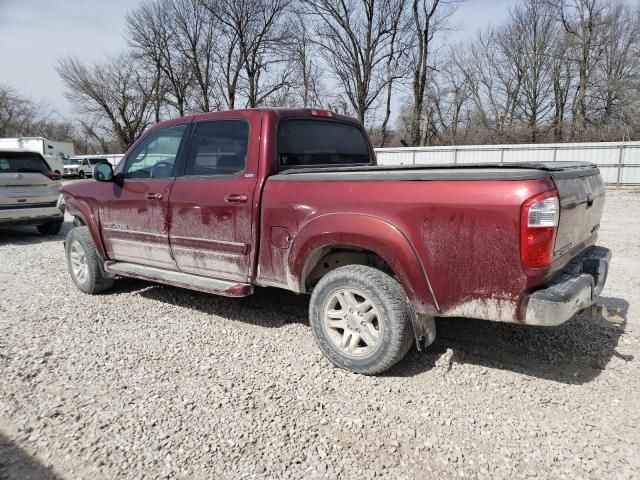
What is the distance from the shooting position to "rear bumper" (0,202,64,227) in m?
8.41

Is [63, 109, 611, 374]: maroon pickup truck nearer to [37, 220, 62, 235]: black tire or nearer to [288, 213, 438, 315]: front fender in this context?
[288, 213, 438, 315]: front fender

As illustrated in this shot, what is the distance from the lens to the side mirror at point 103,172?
4812 mm

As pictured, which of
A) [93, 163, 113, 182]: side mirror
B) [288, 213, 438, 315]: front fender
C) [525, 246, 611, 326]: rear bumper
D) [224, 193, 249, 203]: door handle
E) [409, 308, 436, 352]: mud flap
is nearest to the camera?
[525, 246, 611, 326]: rear bumper

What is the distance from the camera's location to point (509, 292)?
2668 millimetres

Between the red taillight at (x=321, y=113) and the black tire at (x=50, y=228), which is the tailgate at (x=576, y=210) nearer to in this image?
the red taillight at (x=321, y=113)

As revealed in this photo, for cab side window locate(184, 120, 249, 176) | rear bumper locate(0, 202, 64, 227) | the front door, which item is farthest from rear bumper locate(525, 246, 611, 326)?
rear bumper locate(0, 202, 64, 227)

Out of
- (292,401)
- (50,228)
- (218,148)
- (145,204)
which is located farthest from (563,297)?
(50,228)

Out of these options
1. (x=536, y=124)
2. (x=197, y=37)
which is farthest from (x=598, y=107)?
(x=197, y=37)

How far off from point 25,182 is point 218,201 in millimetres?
6723

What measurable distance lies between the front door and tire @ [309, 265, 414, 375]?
5.98 feet

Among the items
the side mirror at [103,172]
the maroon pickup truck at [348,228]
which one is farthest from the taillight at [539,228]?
the side mirror at [103,172]

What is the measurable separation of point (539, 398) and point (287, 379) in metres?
1.69

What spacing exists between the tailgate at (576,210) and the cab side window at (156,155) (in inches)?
129

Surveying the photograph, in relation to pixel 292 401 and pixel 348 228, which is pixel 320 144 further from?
pixel 292 401
